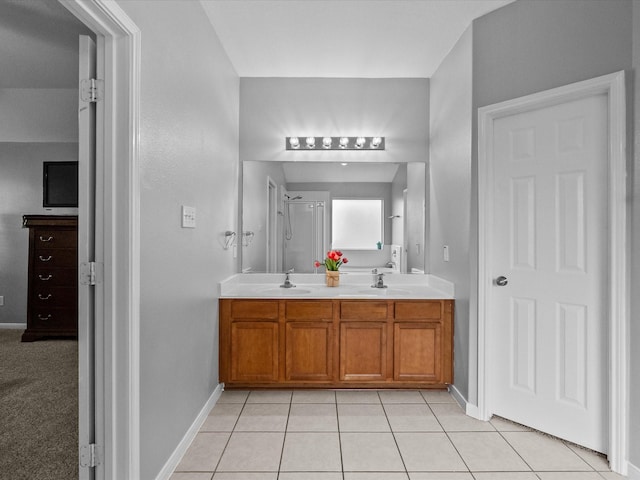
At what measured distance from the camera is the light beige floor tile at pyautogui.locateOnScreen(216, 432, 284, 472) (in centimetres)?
200

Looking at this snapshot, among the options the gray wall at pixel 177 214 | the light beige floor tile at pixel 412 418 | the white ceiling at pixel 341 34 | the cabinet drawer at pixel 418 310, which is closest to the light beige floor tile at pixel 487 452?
the light beige floor tile at pixel 412 418

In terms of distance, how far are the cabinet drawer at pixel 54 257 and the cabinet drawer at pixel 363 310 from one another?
3.22 m

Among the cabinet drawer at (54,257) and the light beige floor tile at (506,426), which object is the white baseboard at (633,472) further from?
the cabinet drawer at (54,257)

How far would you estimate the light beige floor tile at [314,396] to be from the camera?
2.81m

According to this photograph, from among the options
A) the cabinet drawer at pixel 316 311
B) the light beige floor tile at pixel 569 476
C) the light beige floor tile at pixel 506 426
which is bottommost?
the light beige floor tile at pixel 569 476

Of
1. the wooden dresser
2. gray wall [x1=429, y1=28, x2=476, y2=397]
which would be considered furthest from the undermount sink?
the wooden dresser

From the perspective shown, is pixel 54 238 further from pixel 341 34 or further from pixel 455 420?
pixel 455 420

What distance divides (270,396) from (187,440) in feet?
2.66

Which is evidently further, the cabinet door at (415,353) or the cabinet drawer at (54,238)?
the cabinet drawer at (54,238)

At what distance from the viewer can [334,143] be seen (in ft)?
11.4

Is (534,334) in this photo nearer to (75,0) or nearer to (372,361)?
(372,361)

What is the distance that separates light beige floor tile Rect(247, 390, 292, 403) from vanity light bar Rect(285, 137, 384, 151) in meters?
2.06

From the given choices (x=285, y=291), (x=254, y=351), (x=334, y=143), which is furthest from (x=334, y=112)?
(x=254, y=351)

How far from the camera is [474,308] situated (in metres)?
2.52
